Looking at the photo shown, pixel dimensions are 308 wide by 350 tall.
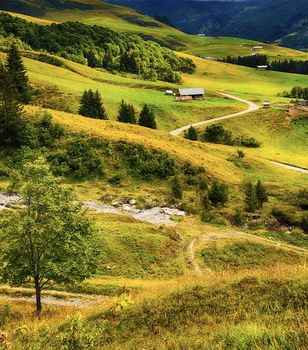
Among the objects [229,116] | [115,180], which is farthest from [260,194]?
[229,116]

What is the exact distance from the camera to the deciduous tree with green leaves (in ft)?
71.0

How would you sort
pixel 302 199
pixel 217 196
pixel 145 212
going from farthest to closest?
pixel 302 199 < pixel 217 196 < pixel 145 212

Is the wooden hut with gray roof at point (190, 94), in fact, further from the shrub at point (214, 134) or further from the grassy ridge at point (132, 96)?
the shrub at point (214, 134)

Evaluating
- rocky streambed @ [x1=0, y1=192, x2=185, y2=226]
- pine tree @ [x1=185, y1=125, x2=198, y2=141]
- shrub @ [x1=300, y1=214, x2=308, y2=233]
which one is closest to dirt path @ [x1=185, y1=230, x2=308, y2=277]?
rocky streambed @ [x1=0, y1=192, x2=185, y2=226]

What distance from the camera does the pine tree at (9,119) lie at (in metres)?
65.4

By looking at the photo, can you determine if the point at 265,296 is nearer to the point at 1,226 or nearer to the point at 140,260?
the point at 1,226

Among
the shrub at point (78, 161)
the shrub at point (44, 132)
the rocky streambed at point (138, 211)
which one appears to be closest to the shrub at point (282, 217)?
the rocky streambed at point (138, 211)

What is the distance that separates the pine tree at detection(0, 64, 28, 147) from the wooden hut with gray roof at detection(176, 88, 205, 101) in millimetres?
81461

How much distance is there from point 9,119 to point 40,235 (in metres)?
49.2

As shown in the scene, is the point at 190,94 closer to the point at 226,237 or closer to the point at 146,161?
the point at 146,161

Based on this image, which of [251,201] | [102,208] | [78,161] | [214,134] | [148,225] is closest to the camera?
[148,225]

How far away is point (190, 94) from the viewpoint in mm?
145875

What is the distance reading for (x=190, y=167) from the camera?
2709 inches

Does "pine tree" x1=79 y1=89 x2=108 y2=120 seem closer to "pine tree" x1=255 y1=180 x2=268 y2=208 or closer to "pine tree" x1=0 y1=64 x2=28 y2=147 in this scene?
"pine tree" x1=0 y1=64 x2=28 y2=147
